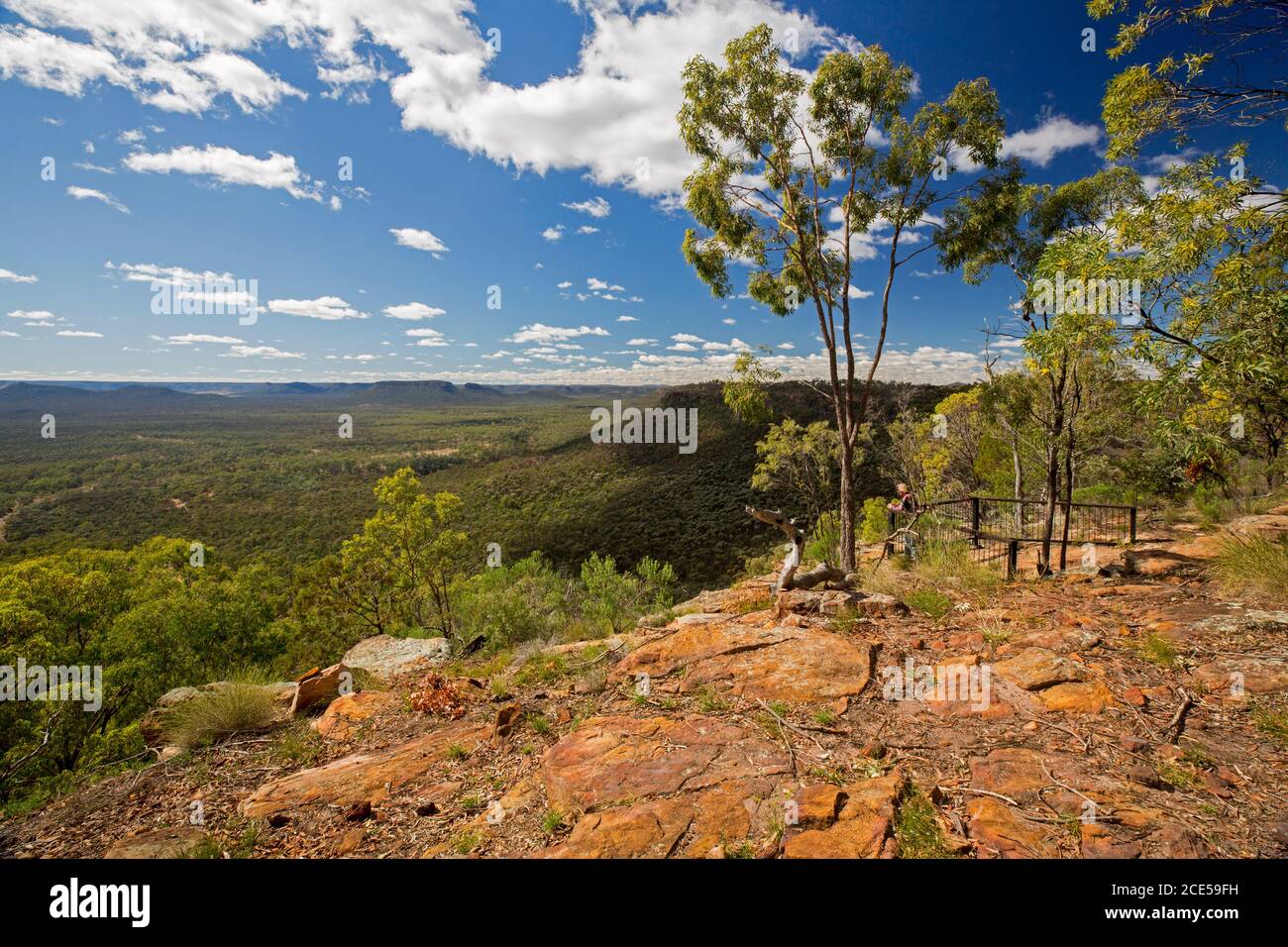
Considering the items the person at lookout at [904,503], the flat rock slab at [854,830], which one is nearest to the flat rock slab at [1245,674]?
the flat rock slab at [854,830]

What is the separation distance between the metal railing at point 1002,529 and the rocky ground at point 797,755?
6.96 ft

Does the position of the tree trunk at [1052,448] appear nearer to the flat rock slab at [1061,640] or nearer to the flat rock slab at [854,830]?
the flat rock slab at [1061,640]

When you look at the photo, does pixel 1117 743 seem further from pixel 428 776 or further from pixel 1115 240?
pixel 428 776

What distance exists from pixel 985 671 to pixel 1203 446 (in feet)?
9.77

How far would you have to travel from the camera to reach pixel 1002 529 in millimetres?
14156

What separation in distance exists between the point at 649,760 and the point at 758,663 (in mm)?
1960

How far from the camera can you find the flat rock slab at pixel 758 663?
5031 millimetres

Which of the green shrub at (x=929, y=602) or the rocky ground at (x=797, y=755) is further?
the green shrub at (x=929, y=602)

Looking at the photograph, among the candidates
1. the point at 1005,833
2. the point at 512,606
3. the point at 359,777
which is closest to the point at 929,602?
the point at 1005,833

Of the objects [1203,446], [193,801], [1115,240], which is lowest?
[193,801]
